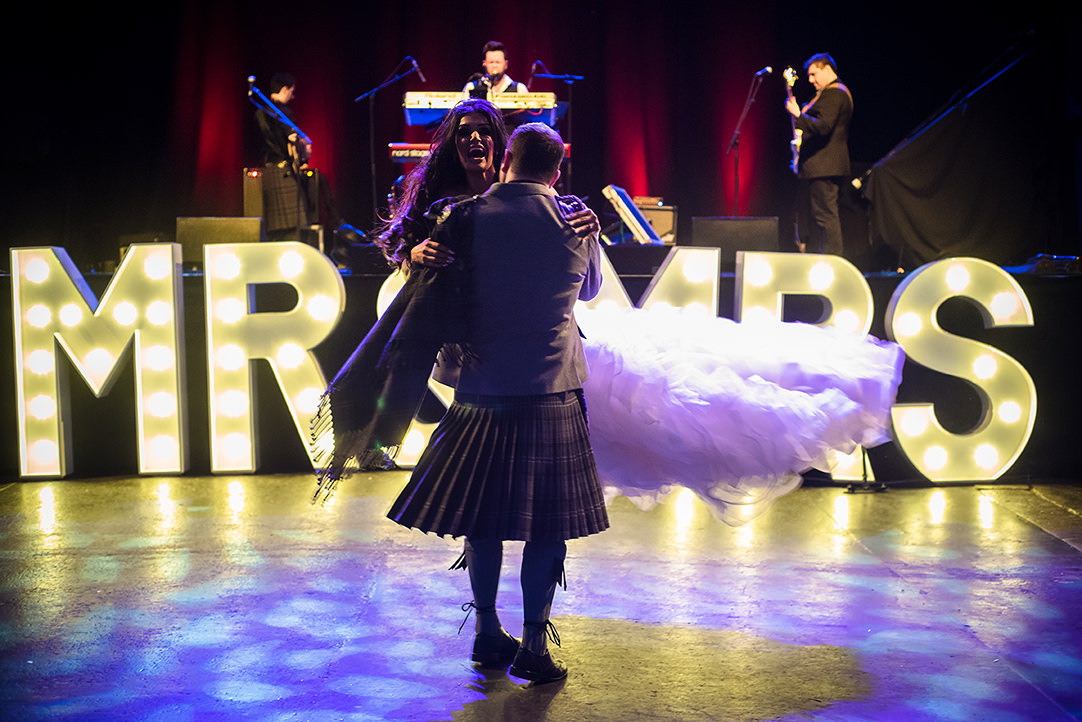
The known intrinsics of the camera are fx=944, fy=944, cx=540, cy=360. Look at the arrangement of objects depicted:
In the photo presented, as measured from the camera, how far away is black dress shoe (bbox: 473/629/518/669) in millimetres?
2994

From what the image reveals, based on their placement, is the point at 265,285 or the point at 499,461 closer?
the point at 499,461

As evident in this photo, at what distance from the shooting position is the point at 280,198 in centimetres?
883

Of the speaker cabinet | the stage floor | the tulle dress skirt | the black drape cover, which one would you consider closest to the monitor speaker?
the stage floor

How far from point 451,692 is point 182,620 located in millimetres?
1179

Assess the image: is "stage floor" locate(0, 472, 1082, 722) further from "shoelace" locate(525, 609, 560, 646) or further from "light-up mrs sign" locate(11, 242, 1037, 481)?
"light-up mrs sign" locate(11, 242, 1037, 481)

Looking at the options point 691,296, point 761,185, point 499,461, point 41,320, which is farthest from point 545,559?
point 761,185

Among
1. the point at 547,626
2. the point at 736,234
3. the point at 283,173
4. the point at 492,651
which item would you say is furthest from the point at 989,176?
the point at 492,651

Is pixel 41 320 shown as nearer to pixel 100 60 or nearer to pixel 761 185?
pixel 100 60

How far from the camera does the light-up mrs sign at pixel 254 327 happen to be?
540 cm

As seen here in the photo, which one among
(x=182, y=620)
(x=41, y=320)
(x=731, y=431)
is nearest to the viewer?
(x=731, y=431)

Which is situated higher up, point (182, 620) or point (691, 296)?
point (691, 296)

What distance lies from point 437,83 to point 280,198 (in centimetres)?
274

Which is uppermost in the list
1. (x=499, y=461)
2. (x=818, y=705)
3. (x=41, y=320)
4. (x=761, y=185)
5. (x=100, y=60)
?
(x=100, y=60)

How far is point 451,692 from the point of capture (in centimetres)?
280
